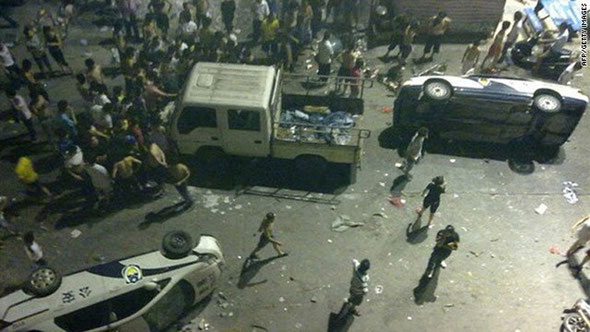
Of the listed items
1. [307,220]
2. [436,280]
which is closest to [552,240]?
[436,280]

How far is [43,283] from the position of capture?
6.60 meters

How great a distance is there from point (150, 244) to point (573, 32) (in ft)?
50.9

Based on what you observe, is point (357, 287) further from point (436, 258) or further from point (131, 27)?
point (131, 27)

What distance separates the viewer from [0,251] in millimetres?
8891

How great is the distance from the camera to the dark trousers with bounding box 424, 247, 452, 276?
8078 millimetres

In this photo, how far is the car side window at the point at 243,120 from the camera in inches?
371

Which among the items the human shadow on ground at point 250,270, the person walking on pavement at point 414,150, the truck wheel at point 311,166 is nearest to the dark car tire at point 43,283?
the human shadow on ground at point 250,270

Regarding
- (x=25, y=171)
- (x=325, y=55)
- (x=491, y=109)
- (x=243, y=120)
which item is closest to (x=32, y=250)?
(x=25, y=171)

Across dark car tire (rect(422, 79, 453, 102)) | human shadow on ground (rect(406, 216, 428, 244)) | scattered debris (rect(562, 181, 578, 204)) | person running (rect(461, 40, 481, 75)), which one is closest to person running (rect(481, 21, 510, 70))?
person running (rect(461, 40, 481, 75))

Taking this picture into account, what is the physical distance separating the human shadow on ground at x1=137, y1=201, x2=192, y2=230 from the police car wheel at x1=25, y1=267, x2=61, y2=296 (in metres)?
2.78

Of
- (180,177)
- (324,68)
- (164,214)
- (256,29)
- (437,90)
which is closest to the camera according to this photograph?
(180,177)

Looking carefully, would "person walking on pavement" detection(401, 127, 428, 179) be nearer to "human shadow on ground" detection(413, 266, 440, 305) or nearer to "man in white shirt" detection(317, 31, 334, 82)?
"human shadow on ground" detection(413, 266, 440, 305)

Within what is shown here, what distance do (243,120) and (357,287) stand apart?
4.24 m

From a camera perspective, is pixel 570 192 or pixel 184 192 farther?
pixel 570 192
